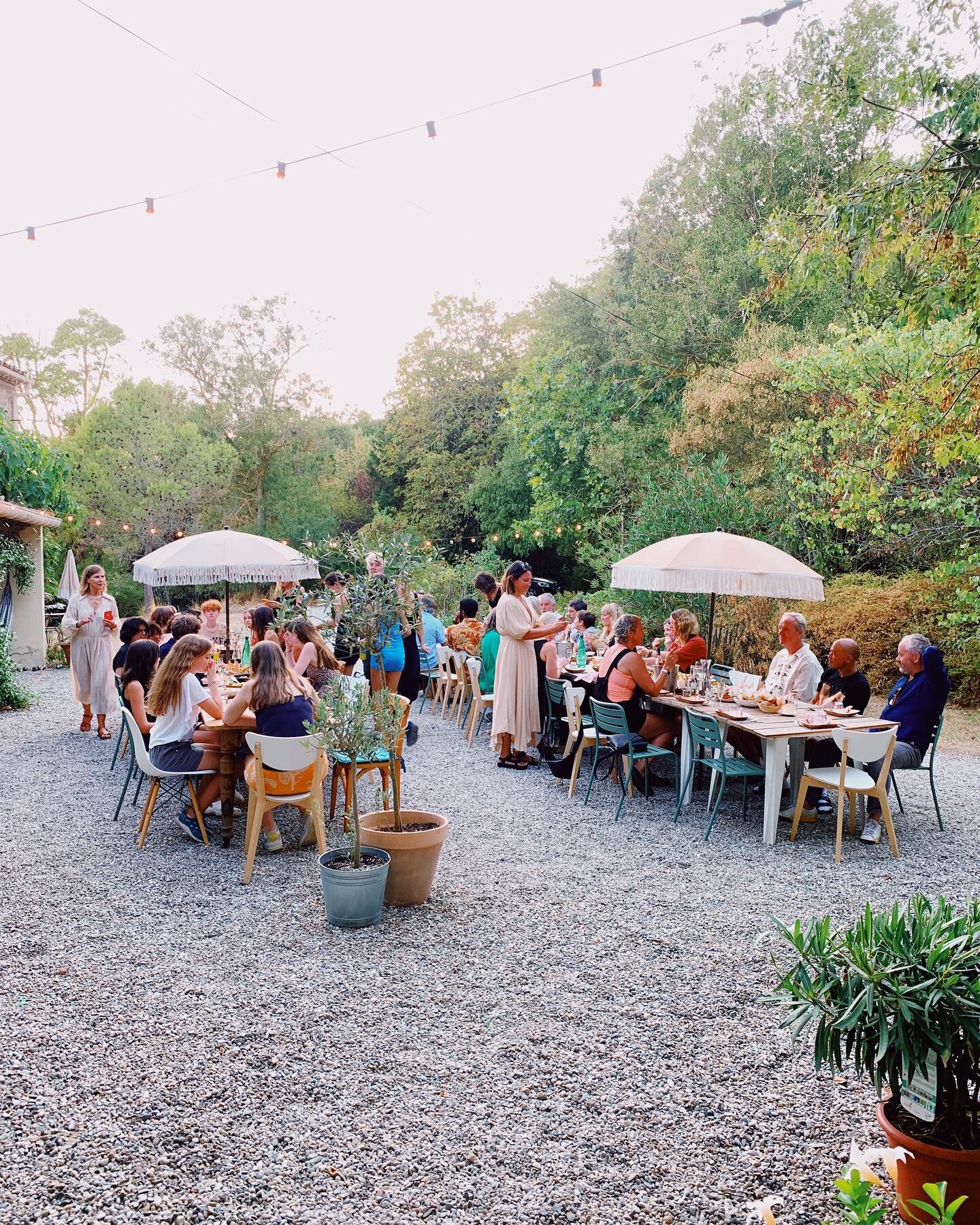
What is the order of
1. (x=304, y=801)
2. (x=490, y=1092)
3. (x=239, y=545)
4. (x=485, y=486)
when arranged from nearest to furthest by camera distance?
1. (x=490, y=1092)
2. (x=304, y=801)
3. (x=239, y=545)
4. (x=485, y=486)

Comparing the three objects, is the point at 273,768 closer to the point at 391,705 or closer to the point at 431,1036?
the point at 391,705

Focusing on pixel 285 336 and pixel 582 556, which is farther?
pixel 285 336

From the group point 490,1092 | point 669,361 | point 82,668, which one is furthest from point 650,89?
point 669,361

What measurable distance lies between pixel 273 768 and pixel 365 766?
0.85m

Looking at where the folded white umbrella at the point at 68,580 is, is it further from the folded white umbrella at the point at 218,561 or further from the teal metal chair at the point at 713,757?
the teal metal chair at the point at 713,757

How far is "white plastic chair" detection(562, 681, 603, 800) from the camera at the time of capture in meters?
6.98

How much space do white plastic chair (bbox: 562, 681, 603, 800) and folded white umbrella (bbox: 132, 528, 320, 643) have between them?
9.83 feet

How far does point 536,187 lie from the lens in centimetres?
996

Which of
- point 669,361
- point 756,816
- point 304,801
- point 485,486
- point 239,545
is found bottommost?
point 756,816

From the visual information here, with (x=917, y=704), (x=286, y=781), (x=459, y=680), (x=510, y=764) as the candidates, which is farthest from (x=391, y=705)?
(x=459, y=680)

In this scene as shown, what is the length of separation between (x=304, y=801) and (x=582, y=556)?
13.1m

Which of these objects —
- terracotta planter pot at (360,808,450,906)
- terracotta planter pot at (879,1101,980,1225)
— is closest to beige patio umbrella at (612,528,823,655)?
terracotta planter pot at (360,808,450,906)

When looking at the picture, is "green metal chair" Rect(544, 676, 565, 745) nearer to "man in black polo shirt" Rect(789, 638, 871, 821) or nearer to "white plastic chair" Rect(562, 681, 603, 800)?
"white plastic chair" Rect(562, 681, 603, 800)

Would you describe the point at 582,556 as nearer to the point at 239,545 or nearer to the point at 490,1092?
the point at 239,545
